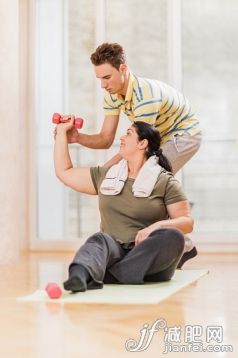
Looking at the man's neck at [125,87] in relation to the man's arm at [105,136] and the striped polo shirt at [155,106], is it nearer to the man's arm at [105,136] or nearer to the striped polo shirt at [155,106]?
the striped polo shirt at [155,106]

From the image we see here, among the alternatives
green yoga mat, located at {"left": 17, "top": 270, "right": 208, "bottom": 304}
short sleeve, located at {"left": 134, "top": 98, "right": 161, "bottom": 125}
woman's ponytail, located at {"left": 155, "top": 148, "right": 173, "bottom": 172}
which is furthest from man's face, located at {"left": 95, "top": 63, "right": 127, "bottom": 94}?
green yoga mat, located at {"left": 17, "top": 270, "right": 208, "bottom": 304}

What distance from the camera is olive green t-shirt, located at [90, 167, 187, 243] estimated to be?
3045 millimetres

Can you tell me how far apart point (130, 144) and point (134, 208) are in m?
0.28

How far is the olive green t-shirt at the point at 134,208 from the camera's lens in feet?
9.99

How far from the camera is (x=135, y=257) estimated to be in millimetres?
2859

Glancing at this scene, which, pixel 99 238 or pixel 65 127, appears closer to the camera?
pixel 99 238

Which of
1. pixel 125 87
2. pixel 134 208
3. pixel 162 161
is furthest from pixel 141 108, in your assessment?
pixel 134 208

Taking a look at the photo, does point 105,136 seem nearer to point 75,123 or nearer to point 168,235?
point 75,123

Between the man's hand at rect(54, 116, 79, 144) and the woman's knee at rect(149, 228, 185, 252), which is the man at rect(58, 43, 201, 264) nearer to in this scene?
the man's hand at rect(54, 116, 79, 144)

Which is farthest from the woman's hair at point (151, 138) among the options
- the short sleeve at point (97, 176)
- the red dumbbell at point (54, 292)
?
the red dumbbell at point (54, 292)

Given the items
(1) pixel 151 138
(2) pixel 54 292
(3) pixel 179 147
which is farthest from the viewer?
(3) pixel 179 147

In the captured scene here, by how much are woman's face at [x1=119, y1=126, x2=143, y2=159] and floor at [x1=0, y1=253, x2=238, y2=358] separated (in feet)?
2.05

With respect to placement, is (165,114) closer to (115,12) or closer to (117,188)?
(117,188)

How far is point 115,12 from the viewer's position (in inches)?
219
